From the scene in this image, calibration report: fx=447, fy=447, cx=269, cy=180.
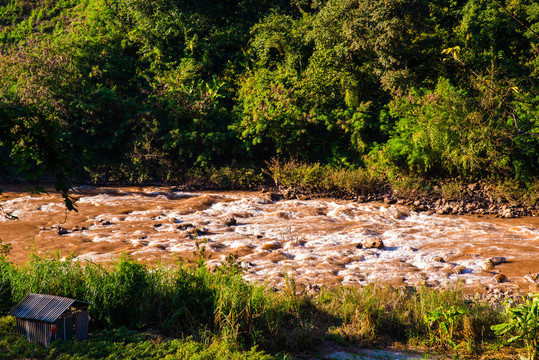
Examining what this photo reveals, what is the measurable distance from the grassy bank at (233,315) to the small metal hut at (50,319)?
20cm

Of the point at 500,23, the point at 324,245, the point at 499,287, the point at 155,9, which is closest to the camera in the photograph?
the point at 499,287

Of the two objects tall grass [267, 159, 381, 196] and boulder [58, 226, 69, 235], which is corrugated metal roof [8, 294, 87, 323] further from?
tall grass [267, 159, 381, 196]

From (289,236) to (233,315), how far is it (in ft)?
20.2

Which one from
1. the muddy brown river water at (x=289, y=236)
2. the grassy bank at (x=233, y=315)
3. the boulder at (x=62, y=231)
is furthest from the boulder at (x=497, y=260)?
the boulder at (x=62, y=231)

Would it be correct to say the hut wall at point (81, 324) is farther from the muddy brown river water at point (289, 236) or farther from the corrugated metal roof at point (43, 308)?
the muddy brown river water at point (289, 236)

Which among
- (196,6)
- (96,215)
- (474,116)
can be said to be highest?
(196,6)

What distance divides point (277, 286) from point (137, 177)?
10410mm

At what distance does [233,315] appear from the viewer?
5.72 metres

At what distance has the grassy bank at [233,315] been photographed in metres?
5.58

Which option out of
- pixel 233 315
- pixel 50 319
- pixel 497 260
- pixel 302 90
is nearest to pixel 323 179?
pixel 302 90

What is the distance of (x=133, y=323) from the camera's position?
5902mm

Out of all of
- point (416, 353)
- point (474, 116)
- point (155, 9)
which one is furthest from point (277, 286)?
point (155, 9)

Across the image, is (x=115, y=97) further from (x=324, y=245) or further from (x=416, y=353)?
(x=416, y=353)

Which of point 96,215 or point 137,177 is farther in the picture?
point 137,177
